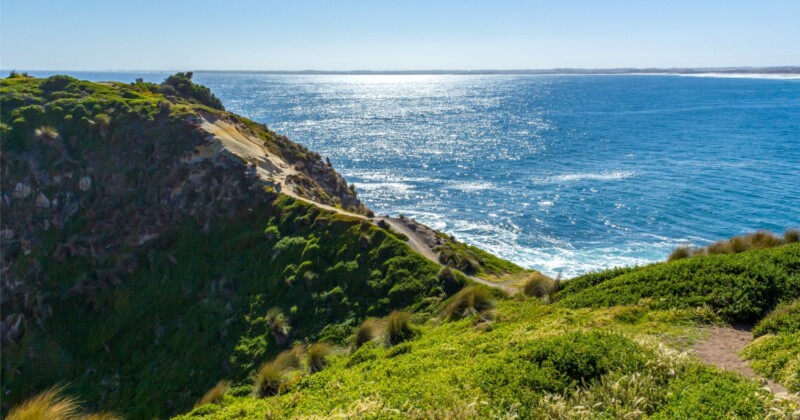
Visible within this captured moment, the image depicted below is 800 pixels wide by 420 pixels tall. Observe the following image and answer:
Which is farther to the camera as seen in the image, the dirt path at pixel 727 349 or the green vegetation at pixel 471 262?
the green vegetation at pixel 471 262

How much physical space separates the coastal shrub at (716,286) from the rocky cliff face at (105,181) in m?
26.1

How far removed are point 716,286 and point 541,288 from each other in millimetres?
6519

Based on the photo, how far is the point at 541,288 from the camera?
19.8 meters

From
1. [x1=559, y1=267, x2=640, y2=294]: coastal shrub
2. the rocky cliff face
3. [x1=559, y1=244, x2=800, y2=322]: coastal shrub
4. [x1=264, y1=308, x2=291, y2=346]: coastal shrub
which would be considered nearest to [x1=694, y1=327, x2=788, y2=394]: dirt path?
[x1=559, y1=244, x2=800, y2=322]: coastal shrub

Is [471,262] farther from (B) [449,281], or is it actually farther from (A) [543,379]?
(A) [543,379]

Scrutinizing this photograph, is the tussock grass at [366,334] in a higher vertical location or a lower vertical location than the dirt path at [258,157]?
lower

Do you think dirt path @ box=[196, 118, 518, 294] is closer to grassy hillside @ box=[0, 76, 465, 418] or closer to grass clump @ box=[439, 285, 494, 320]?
grassy hillside @ box=[0, 76, 465, 418]

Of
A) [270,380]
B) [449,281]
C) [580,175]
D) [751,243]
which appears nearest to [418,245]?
[449,281]

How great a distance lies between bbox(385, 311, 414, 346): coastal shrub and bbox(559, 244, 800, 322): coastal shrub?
6150 mm

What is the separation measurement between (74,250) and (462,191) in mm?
47165

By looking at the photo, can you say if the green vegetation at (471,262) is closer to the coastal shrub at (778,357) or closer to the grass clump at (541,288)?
the grass clump at (541,288)

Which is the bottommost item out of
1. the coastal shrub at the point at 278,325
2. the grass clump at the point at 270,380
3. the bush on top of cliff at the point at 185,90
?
the coastal shrub at the point at 278,325

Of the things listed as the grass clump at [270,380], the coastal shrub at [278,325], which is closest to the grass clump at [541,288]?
the grass clump at [270,380]

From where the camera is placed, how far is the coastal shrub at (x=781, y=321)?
11938mm
